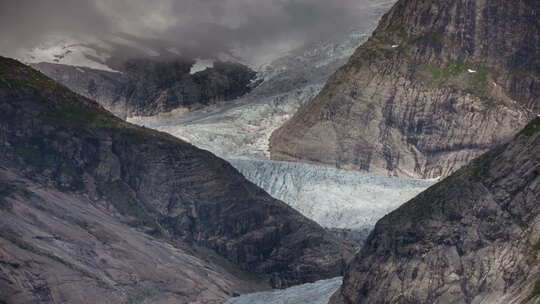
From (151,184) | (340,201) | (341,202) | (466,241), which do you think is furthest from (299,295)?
(340,201)

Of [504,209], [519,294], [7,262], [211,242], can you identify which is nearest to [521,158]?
[504,209]

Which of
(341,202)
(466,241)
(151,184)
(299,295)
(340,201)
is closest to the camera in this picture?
(466,241)

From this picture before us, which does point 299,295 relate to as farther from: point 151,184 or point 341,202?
point 341,202

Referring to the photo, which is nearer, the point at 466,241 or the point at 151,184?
the point at 466,241

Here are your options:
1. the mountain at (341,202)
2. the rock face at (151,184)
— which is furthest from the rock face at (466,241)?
the mountain at (341,202)

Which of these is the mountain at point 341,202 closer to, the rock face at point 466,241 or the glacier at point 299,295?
the glacier at point 299,295

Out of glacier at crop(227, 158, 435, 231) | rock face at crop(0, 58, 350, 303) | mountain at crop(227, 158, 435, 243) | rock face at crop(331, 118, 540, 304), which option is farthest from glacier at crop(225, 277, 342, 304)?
glacier at crop(227, 158, 435, 231)
